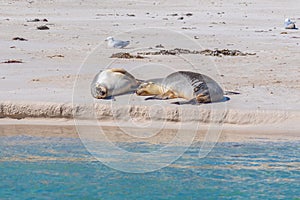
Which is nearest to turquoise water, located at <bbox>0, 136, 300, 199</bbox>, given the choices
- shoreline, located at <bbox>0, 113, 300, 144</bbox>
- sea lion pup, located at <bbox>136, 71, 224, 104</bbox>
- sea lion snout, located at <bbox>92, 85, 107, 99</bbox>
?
shoreline, located at <bbox>0, 113, 300, 144</bbox>

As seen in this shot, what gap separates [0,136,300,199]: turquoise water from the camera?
7133 millimetres

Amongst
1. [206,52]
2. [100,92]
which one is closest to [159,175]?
[100,92]

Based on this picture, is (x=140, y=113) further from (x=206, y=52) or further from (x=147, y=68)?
(x=206, y=52)

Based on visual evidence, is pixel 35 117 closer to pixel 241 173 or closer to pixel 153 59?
pixel 241 173

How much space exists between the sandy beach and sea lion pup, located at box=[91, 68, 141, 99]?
8.2 inches

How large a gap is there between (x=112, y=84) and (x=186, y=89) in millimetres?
1156

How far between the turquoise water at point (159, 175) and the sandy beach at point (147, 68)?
3.04ft

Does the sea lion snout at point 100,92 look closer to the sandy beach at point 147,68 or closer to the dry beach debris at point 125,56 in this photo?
the sandy beach at point 147,68

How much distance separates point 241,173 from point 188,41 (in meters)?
11.6

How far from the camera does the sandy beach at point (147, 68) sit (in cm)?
1034

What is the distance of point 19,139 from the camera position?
9.48m

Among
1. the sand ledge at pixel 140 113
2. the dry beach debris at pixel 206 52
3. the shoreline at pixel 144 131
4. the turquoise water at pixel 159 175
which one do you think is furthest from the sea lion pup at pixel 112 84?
the dry beach debris at pixel 206 52

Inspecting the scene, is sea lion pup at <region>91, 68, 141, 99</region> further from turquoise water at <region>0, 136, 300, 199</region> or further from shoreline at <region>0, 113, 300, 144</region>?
turquoise water at <region>0, 136, 300, 199</region>

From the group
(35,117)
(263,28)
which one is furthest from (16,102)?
(263,28)
